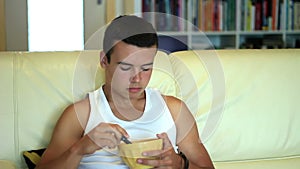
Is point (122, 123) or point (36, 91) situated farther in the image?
point (36, 91)

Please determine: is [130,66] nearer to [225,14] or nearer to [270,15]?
[225,14]

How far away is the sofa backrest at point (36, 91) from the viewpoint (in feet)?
5.46

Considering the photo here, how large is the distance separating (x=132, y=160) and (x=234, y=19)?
81.4 inches

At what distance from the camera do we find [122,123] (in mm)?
1572

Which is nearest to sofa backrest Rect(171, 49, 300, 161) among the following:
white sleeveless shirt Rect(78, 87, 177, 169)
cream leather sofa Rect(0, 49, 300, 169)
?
cream leather sofa Rect(0, 49, 300, 169)

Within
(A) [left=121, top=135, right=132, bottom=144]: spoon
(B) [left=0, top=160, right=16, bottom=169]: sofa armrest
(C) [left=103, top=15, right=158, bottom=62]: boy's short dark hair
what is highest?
(C) [left=103, top=15, right=158, bottom=62]: boy's short dark hair

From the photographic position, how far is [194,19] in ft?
10.6

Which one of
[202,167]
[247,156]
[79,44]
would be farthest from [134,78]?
[79,44]

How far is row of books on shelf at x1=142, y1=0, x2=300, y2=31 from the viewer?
3.18m

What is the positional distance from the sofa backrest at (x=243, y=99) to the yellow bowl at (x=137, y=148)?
0.42 metres

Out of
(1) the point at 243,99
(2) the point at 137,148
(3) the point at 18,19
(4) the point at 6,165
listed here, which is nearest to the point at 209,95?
(1) the point at 243,99

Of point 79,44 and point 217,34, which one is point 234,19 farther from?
point 79,44

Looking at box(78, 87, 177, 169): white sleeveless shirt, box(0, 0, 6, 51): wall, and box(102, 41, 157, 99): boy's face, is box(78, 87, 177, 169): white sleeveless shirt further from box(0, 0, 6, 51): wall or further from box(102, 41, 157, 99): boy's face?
box(0, 0, 6, 51): wall

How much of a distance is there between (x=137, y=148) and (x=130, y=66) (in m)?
0.25
